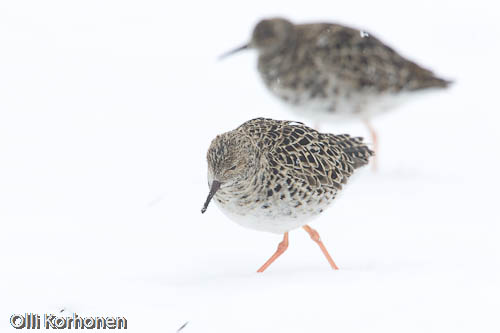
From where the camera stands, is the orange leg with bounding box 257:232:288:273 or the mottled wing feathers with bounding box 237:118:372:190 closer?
the mottled wing feathers with bounding box 237:118:372:190

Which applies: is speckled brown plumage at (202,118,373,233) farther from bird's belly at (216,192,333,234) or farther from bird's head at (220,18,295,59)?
bird's head at (220,18,295,59)

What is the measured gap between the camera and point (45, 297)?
5621mm

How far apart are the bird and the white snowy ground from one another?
2.20 feet

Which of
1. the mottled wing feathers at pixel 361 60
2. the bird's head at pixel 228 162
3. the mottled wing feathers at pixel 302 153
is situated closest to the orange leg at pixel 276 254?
the mottled wing feathers at pixel 302 153

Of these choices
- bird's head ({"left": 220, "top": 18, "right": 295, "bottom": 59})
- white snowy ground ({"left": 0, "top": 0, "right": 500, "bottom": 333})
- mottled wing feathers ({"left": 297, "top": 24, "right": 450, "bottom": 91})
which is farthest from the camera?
bird's head ({"left": 220, "top": 18, "right": 295, "bottom": 59})

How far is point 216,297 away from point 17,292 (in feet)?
5.51

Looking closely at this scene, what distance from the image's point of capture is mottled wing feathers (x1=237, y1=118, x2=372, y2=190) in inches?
239

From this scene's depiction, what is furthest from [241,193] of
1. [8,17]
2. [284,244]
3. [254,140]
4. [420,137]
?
[8,17]

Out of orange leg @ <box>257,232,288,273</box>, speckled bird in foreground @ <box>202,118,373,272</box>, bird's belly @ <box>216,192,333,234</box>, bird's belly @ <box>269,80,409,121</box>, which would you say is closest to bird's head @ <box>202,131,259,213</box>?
speckled bird in foreground @ <box>202,118,373,272</box>

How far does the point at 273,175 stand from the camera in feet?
19.5

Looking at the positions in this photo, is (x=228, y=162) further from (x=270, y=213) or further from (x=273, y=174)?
(x=270, y=213)

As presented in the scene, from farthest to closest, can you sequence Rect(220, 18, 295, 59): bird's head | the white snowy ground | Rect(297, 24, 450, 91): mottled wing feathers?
1. Rect(220, 18, 295, 59): bird's head
2. Rect(297, 24, 450, 91): mottled wing feathers
3. the white snowy ground

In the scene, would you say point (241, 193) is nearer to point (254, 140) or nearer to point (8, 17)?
point (254, 140)

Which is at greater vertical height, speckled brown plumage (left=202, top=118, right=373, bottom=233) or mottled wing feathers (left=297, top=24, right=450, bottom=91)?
mottled wing feathers (left=297, top=24, right=450, bottom=91)
